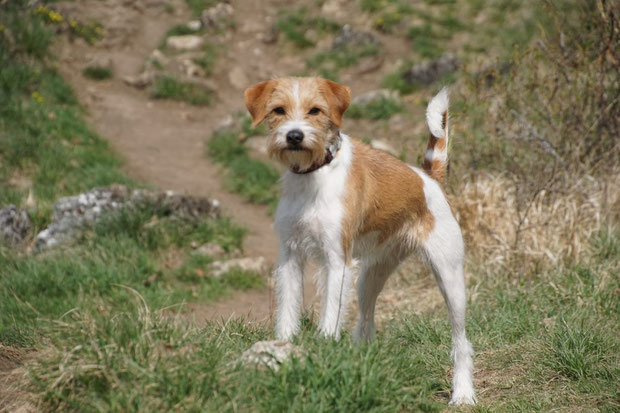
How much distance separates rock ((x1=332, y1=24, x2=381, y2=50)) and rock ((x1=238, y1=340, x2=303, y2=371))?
34.9 ft

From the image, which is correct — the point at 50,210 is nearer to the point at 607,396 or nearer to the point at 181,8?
the point at 607,396

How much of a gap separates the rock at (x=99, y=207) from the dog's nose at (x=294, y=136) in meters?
4.19

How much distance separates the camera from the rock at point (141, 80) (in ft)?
39.2

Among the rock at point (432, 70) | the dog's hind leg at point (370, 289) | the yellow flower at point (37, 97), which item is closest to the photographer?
Answer: the dog's hind leg at point (370, 289)

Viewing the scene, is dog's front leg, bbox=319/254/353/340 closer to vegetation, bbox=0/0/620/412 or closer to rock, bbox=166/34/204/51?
vegetation, bbox=0/0/620/412

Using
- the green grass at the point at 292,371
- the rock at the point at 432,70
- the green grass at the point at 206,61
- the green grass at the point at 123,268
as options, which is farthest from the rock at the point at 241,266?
the green grass at the point at 206,61

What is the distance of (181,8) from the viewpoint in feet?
49.1

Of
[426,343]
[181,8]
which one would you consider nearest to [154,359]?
[426,343]

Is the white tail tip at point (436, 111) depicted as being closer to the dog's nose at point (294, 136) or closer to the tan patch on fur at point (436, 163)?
the tan patch on fur at point (436, 163)

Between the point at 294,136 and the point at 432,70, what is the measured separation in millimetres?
8664

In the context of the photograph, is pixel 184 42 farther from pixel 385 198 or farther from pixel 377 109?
pixel 385 198

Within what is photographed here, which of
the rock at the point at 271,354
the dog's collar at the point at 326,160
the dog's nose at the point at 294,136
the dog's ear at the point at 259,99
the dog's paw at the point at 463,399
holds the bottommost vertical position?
the dog's paw at the point at 463,399

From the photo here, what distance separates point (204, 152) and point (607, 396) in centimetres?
799

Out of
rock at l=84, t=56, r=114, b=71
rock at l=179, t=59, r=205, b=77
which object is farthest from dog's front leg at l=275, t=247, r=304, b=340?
rock at l=84, t=56, r=114, b=71
